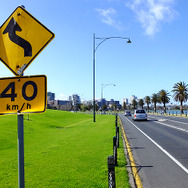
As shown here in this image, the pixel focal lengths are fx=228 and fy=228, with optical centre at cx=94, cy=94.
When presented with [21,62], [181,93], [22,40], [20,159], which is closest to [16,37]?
[22,40]

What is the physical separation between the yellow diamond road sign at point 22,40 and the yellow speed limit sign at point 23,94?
0.55 feet

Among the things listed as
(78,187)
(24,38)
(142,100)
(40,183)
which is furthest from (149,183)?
(142,100)

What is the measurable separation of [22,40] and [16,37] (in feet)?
0.27

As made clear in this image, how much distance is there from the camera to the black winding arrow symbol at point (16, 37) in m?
2.88

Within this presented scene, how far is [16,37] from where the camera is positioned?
9.48 ft

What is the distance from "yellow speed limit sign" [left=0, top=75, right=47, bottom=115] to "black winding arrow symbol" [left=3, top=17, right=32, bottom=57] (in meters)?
0.38

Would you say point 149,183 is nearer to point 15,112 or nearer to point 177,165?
point 177,165

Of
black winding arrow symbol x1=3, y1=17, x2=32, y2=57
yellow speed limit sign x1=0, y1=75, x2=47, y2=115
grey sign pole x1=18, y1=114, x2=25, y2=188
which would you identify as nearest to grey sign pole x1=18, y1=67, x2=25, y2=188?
grey sign pole x1=18, y1=114, x2=25, y2=188

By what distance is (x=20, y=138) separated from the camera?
107 inches

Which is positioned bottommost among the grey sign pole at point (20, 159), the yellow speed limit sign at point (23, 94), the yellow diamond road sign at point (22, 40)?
the grey sign pole at point (20, 159)

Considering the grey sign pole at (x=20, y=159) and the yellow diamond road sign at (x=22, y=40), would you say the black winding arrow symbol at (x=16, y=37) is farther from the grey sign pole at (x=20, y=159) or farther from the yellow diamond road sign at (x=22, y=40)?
the grey sign pole at (x=20, y=159)

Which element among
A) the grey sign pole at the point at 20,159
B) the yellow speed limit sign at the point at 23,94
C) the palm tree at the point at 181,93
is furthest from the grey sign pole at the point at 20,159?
the palm tree at the point at 181,93

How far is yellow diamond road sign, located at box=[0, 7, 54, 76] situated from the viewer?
112 inches

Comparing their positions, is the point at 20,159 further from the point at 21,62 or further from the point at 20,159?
the point at 21,62
